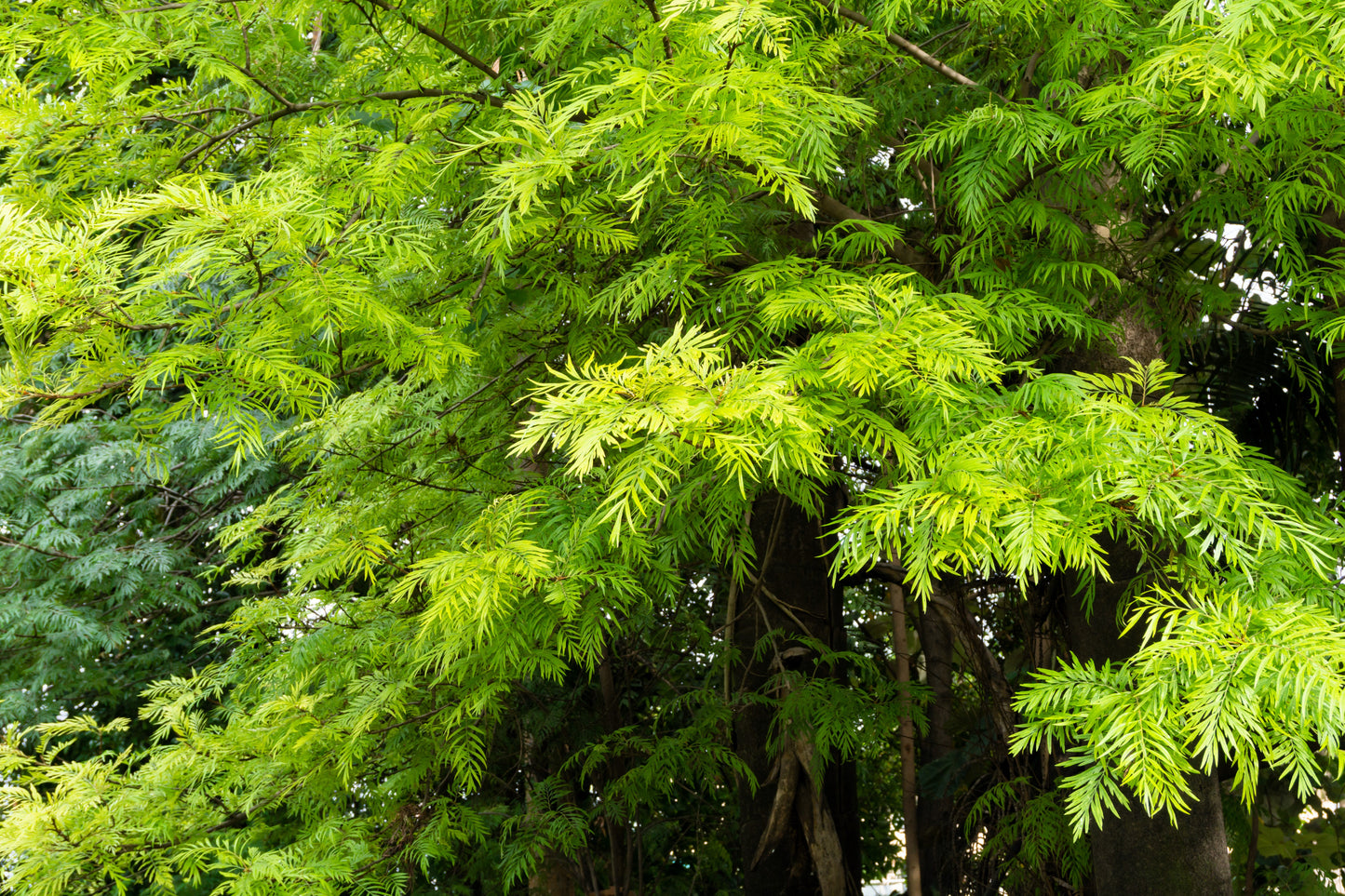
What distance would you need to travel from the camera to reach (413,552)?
253 centimetres

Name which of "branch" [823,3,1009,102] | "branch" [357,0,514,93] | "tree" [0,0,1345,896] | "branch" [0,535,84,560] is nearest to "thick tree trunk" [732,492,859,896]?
"tree" [0,0,1345,896]

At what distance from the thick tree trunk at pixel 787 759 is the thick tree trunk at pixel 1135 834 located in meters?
0.88

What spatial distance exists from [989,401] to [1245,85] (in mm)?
590

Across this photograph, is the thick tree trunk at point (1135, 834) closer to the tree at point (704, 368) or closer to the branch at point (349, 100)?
the tree at point (704, 368)

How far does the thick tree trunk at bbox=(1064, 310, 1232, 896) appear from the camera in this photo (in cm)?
249

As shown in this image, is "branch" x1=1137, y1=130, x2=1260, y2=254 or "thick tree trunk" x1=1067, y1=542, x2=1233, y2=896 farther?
"thick tree trunk" x1=1067, y1=542, x2=1233, y2=896

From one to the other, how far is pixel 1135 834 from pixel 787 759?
1.10 m

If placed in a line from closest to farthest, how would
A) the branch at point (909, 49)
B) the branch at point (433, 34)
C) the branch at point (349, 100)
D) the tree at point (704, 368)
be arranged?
1. the tree at point (704, 368)
2. the branch at point (909, 49)
3. the branch at point (433, 34)
4. the branch at point (349, 100)

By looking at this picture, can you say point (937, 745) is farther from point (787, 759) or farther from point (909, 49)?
point (909, 49)

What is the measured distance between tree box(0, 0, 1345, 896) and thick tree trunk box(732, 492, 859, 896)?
0.02m

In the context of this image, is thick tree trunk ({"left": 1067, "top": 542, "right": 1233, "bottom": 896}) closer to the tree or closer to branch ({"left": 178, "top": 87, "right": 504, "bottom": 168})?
the tree

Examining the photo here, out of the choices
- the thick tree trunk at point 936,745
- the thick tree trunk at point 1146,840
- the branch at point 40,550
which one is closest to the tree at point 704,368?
the thick tree trunk at point 1146,840

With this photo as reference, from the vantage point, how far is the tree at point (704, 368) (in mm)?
1505

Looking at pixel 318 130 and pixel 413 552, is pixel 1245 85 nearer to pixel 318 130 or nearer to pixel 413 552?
pixel 318 130
